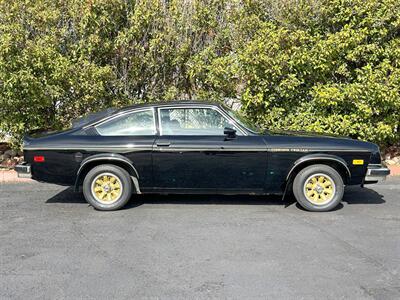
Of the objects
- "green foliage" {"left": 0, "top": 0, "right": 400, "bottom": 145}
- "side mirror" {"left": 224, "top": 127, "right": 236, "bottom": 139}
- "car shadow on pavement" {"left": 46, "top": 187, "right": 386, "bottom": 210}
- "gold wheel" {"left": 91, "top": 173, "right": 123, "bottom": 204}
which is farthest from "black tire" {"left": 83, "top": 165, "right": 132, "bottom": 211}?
"green foliage" {"left": 0, "top": 0, "right": 400, "bottom": 145}

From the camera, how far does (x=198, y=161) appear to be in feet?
19.4

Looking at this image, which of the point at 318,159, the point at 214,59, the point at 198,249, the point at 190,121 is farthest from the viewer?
the point at 214,59

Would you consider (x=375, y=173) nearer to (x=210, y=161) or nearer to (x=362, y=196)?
(x=362, y=196)

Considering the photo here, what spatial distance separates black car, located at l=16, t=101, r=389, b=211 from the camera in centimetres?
588

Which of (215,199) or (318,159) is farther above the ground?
(318,159)

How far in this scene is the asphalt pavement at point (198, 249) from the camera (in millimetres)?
3770

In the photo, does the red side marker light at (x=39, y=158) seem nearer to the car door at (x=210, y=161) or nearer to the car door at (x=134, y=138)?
the car door at (x=134, y=138)

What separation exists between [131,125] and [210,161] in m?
1.21

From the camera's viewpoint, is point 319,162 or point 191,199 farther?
point 191,199

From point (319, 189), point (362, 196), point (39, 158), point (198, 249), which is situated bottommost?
point (198, 249)

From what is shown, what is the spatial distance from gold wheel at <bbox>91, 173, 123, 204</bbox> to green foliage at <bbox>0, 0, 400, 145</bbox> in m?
2.87

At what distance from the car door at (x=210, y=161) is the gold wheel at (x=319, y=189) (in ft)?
2.03

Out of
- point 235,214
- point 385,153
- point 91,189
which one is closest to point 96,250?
point 91,189

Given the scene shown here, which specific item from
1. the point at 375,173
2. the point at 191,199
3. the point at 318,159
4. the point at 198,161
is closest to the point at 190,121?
the point at 198,161
